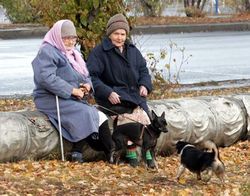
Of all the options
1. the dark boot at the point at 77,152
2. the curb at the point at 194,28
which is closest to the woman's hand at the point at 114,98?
the dark boot at the point at 77,152

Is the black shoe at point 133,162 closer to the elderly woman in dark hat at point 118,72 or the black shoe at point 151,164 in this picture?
the elderly woman in dark hat at point 118,72

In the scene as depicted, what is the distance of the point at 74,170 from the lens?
23.7 feet

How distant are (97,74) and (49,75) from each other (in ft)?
1.83

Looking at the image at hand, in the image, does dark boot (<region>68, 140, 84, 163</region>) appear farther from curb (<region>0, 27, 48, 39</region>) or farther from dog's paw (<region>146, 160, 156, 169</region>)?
curb (<region>0, 27, 48, 39</region>)

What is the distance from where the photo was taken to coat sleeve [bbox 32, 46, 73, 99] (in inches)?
303

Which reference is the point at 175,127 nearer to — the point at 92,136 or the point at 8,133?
the point at 92,136

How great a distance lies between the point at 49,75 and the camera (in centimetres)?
770

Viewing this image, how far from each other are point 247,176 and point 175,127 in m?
1.58

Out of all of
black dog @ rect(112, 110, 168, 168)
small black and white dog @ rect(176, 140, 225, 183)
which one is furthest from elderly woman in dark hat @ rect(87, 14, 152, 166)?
small black and white dog @ rect(176, 140, 225, 183)

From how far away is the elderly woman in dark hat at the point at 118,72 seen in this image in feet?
26.1

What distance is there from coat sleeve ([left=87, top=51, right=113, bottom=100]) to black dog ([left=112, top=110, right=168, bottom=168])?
14.5 inches

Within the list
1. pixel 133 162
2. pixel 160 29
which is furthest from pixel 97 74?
pixel 160 29

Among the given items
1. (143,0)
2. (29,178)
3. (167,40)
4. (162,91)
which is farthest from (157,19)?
(29,178)

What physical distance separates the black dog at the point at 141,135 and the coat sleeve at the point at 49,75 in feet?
2.07
